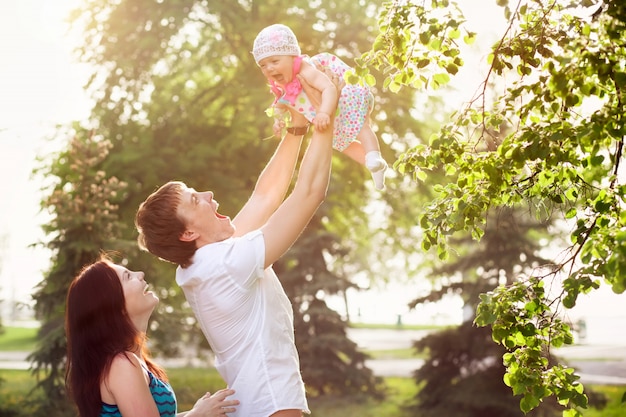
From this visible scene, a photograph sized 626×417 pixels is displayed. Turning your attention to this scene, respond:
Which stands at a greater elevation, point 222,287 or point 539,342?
point 222,287

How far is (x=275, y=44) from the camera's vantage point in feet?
12.9

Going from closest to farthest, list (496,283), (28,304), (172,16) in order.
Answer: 1. (28,304)
2. (496,283)
3. (172,16)

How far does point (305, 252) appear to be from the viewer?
1456 cm

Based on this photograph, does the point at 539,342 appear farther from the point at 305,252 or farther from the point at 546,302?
the point at 305,252

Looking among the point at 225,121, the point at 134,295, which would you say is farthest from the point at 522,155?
the point at 225,121

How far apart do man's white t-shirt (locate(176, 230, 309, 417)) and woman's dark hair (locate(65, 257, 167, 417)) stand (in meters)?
0.27

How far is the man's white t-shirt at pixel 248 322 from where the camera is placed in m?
2.90

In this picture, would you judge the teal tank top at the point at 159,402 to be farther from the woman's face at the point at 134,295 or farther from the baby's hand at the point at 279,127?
the baby's hand at the point at 279,127

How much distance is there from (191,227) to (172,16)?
11551mm

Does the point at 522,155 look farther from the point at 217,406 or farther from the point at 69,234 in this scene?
the point at 69,234

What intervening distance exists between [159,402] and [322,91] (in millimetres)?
1511

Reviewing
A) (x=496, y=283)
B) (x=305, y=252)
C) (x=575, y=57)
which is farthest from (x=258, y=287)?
(x=305, y=252)

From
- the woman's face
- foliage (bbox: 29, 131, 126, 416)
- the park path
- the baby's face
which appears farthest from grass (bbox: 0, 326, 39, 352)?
the woman's face

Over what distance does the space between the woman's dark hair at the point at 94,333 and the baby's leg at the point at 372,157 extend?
126 cm
